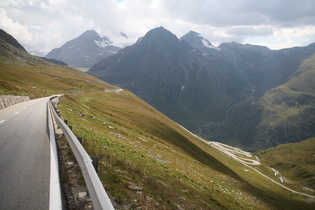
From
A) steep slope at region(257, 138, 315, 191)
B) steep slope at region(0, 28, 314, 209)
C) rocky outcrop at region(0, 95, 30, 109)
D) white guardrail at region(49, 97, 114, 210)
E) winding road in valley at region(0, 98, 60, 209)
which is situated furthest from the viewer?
steep slope at region(257, 138, 315, 191)

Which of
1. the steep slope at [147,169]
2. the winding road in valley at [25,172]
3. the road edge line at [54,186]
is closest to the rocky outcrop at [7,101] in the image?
the steep slope at [147,169]

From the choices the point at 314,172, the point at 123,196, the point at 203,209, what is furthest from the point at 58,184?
the point at 314,172

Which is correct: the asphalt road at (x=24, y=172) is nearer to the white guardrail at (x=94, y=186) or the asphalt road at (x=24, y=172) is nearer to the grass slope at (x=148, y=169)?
the white guardrail at (x=94, y=186)

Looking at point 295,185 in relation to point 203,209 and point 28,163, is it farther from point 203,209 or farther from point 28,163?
point 28,163

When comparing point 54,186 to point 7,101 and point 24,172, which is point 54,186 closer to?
point 24,172

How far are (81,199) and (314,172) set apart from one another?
615 ft

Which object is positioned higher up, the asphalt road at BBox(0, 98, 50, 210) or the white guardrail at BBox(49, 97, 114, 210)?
the white guardrail at BBox(49, 97, 114, 210)

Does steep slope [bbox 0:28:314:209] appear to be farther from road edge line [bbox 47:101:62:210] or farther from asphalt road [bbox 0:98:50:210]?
asphalt road [bbox 0:98:50:210]

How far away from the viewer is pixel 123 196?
8445 mm

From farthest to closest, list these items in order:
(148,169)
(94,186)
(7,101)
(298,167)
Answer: (298,167)
(7,101)
(148,169)
(94,186)

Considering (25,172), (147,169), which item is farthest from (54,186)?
(147,169)

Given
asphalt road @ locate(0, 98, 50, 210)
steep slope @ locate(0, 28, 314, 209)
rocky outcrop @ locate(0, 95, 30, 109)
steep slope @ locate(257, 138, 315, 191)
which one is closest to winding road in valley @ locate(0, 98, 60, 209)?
asphalt road @ locate(0, 98, 50, 210)

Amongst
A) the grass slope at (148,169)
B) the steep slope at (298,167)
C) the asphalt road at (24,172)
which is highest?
the asphalt road at (24,172)

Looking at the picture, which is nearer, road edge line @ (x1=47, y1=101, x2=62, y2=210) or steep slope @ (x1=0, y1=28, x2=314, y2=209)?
road edge line @ (x1=47, y1=101, x2=62, y2=210)
